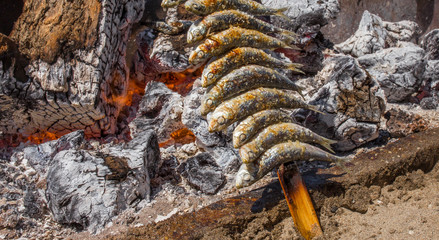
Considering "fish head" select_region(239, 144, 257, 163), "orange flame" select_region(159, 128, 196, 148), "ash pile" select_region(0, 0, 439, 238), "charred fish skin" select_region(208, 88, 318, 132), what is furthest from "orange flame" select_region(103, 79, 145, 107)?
"fish head" select_region(239, 144, 257, 163)

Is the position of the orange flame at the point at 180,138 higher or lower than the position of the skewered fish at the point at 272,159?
lower

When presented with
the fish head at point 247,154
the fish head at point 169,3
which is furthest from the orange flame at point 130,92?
the fish head at point 247,154

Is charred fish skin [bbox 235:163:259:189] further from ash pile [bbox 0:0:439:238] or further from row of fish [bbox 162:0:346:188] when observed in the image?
ash pile [bbox 0:0:439:238]

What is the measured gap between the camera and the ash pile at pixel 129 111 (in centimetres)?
171

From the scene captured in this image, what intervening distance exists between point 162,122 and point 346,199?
4.58 feet

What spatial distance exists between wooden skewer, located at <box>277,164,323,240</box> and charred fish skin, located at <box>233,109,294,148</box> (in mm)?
261

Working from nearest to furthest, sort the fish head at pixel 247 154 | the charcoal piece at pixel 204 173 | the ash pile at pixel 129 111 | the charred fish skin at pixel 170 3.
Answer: the fish head at pixel 247 154, the charred fish skin at pixel 170 3, the ash pile at pixel 129 111, the charcoal piece at pixel 204 173

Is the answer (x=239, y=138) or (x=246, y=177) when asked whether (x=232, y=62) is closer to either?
(x=239, y=138)

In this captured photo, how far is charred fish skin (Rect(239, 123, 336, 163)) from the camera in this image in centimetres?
138

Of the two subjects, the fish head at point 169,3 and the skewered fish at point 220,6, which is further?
the fish head at point 169,3

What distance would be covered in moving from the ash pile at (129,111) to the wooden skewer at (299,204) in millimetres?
376

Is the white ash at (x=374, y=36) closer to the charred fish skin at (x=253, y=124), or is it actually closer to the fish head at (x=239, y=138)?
the charred fish skin at (x=253, y=124)

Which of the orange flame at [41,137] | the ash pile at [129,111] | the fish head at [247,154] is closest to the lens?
the fish head at [247,154]

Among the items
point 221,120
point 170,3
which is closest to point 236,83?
point 221,120
